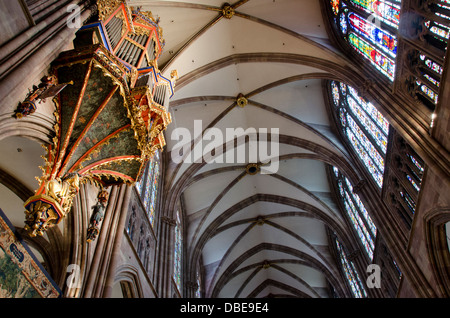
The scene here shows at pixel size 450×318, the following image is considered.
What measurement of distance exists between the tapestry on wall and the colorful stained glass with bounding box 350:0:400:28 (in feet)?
31.9

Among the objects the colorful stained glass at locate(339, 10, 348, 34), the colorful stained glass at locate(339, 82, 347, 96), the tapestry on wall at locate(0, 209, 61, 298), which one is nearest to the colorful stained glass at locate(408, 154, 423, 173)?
the colorful stained glass at locate(339, 82, 347, 96)

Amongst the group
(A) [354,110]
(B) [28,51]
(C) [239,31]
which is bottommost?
(B) [28,51]

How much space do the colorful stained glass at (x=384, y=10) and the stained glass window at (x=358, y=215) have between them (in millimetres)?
6634

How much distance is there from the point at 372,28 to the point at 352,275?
11665 millimetres

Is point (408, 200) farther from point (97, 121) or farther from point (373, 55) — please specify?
point (97, 121)

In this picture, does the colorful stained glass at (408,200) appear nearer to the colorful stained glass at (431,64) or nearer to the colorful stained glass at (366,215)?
the colorful stained glass at (366,215)

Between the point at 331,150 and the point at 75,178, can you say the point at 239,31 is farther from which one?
the point at 75,178

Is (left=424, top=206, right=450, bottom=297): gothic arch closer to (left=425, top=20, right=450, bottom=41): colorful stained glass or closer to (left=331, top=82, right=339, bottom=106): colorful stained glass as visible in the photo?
(left=425, top=20, right=450, bottom=41): colorful stained glass

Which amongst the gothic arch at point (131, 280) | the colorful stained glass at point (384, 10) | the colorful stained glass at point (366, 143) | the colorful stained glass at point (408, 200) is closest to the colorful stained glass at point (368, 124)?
the colorful stained glass at point (366, 143)

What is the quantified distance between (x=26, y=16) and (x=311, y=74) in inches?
416

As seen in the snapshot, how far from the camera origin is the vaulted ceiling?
43.0 ft

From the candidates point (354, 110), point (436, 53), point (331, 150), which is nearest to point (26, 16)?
point (436, 53)

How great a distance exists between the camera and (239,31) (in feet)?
45.0

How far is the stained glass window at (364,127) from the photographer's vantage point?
11.6 meters
